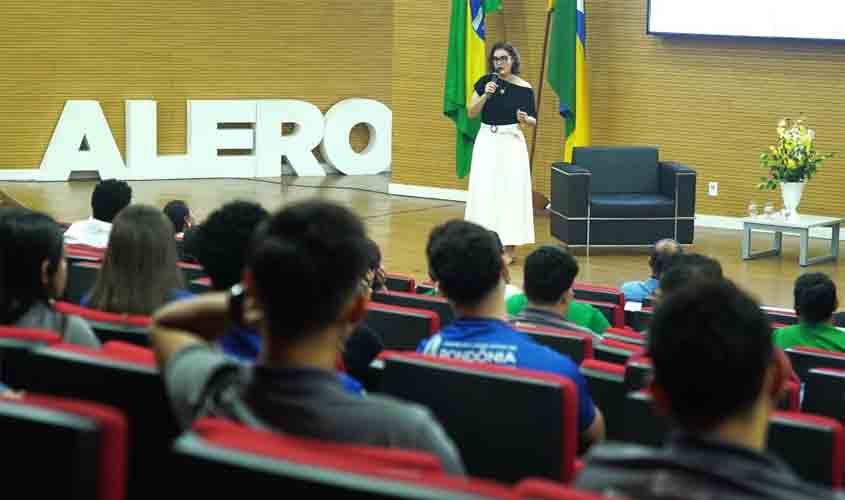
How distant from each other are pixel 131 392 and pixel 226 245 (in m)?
0.68

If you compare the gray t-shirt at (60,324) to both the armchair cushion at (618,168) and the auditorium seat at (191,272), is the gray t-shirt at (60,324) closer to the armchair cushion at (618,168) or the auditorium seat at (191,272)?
the auditorium seat at (191,272)

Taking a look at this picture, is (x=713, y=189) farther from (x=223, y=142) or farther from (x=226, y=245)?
(x=226, y=245)

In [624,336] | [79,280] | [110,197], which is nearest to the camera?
[624,336]

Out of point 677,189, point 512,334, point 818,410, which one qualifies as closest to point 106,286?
point 512,334

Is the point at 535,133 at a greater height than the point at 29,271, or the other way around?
the point at 535,133

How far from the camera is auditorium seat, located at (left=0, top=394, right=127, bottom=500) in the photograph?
1528 mm

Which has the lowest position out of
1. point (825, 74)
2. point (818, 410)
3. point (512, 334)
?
point (818, 410)

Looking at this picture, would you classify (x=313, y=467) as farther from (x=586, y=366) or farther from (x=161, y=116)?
(x=161, y=116)

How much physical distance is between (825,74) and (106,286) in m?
8.04

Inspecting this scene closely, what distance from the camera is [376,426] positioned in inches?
69.9

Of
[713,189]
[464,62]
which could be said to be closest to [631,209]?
[713,189]

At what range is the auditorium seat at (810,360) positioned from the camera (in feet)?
12.7

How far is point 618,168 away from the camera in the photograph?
9875mm

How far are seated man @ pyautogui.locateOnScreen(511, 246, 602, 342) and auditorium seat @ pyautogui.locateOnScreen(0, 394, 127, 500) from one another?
2413 millimetres
